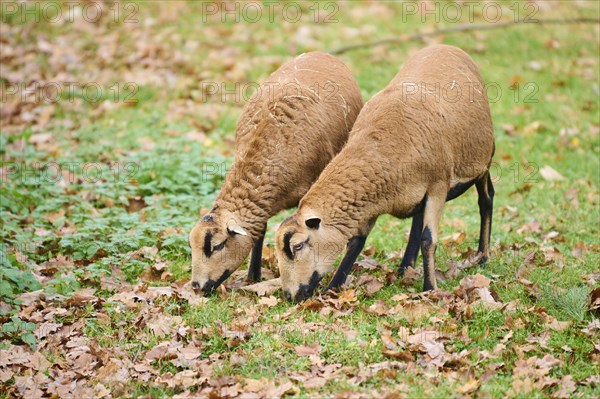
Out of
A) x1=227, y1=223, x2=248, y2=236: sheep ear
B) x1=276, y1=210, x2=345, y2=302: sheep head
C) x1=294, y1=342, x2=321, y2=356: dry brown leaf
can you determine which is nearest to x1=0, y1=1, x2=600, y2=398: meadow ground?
x1=294, y1=342, x2=321, y2=356: dry brown leaf

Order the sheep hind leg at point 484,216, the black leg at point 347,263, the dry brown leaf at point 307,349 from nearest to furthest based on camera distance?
the dry brown leaf at point 307,349 < the black leg at point 347,263 < the sheep hind leg at point 484,216

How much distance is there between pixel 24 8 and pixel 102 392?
560 inches

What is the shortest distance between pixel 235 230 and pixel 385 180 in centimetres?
157

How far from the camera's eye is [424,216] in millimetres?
7324

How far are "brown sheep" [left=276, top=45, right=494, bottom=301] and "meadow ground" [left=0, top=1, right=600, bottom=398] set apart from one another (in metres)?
0.42

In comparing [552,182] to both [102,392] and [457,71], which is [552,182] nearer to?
[457,71]

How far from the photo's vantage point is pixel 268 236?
9.48 m

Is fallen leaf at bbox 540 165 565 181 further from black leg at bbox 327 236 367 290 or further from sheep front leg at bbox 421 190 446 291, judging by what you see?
black leg at bbox 327 236 367 290

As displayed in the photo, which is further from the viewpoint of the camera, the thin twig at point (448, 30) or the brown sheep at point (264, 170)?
the thin twig at point (448, 30)

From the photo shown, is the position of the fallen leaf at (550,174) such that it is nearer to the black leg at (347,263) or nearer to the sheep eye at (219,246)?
the black leg at (347,263)

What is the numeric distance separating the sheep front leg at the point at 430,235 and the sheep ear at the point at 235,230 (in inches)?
68.8

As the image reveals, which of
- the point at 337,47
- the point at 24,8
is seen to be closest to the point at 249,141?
the point at 337,47

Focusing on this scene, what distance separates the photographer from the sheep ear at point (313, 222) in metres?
7.06

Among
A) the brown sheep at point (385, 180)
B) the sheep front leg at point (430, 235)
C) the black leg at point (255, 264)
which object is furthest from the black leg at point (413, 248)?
the black leg at point (255, 264)
